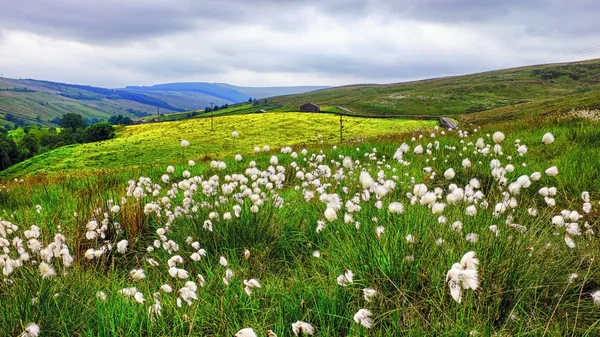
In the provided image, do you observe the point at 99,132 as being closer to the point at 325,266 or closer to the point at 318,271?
the point at 318,271

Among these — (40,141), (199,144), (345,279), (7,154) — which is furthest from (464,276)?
(40,141)

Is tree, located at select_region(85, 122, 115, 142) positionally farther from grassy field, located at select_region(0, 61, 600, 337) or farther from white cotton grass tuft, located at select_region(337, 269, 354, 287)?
white cotton grass tuft, located at select_region(337, 269, 354, 287)

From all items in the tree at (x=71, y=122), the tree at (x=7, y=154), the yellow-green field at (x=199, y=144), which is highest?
the tree at (x=71, y=122)

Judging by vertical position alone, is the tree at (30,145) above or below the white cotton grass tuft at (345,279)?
below

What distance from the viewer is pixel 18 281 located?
11.1 feet

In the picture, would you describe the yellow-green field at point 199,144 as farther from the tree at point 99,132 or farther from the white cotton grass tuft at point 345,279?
the white cotton grass tuft at point 345,279

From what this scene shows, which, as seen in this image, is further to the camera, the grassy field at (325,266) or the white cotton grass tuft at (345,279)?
the white cotton grass tuft at (345,279)

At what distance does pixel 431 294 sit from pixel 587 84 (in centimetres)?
23123

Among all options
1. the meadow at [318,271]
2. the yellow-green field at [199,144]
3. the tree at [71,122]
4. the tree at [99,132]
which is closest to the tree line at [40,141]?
the tree at [99,132]

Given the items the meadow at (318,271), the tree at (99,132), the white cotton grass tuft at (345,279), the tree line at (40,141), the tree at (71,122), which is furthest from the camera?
the tree at (71,122)

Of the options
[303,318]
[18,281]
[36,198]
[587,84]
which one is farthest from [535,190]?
[587,84]

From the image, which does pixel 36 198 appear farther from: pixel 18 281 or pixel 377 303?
pixel 377 303

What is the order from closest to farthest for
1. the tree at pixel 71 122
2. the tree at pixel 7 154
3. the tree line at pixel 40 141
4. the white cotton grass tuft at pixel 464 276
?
1. the white cotton grass tuft at pixel 464 276
2. the tree at pixel 7 154
3. the tree line at pixel 40 141
4. the tree at pixel 71 122

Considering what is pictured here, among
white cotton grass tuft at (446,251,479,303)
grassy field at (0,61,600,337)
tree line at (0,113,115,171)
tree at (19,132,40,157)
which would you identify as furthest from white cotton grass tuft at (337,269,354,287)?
tree at (19,132,40,157)
